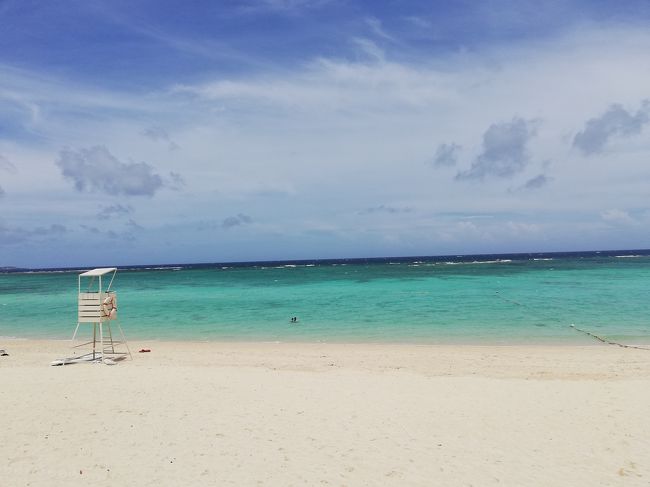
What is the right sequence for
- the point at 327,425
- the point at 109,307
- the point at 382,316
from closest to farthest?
the point at 327,425
the point at 109,307
the point at 382,316

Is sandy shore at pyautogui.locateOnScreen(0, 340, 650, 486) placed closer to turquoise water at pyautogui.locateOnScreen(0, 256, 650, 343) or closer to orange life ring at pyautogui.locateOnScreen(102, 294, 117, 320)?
orange life ring at pyautogui.locateOnScreen(102, 294, 117, 320)

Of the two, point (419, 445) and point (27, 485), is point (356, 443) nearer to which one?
point (419, 445)

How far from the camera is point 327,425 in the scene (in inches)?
310

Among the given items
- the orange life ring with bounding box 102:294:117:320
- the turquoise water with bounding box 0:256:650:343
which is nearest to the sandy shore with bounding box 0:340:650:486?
the orange life ring with bounding box 102:294:117:320

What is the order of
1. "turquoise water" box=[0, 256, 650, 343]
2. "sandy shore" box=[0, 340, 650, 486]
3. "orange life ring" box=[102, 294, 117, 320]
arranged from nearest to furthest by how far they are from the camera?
"sandy shore" box=[0, 340, 650, 486] → "orange life ring" box=[102, 294, 117, 320] → "turquoise water" box=[0, 256, 650, 343]

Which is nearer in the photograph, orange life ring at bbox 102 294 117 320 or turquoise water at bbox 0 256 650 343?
orange life ring at bbox 102 294 117 320

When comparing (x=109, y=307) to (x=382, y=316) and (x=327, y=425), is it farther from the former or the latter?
(x=382, y=316)

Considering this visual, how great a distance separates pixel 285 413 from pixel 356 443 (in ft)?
5.85

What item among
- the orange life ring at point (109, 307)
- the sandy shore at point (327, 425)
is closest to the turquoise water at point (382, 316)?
the orange life ring at point (109, 307)

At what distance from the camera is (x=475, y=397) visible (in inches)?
370

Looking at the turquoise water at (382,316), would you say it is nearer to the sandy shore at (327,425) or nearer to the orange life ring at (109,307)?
the orange life ring at (109,307)

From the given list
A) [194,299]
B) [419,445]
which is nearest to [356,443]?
[419,445]

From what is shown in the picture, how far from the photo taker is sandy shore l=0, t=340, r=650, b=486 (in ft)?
20.3

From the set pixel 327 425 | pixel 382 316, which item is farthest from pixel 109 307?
pixel 382 316
